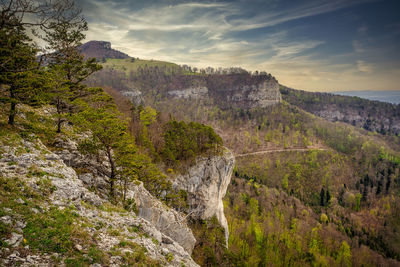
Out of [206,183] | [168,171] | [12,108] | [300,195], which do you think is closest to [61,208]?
[12,108]

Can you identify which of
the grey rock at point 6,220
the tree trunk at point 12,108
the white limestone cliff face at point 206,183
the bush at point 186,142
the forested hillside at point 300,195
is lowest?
the forested hillside at point 300,195

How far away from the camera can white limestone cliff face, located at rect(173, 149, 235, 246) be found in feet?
109

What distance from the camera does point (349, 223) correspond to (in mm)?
83938

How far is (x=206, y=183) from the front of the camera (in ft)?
116

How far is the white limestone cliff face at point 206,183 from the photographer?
33.3 meters

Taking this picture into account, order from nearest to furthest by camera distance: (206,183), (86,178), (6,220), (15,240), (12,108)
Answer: (15,240) < (6,220) < (12,108) < (86,178) < (206,183)

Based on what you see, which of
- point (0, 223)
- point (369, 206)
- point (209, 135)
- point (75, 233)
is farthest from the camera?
point (369, 206)

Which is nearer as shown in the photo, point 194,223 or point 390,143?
point 194,223

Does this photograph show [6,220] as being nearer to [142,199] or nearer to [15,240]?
[15,240]

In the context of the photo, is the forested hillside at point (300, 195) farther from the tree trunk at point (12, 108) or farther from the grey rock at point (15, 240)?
the tree trunk at point (12, 108)

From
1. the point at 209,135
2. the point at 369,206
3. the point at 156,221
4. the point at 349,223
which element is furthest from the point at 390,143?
the point at 156,221

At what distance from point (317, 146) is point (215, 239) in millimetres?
155788

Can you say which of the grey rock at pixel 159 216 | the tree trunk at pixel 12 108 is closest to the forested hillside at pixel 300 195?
the grey rock at pixel 159 216

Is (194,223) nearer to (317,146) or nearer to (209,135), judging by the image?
(209,135)
